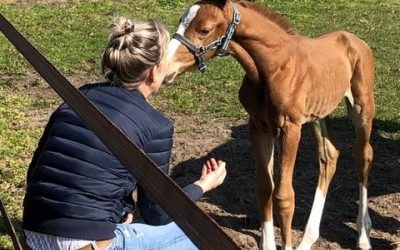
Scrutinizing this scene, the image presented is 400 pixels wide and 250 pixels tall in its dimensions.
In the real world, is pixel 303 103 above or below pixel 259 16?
below

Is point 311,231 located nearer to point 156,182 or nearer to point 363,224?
point 363,224

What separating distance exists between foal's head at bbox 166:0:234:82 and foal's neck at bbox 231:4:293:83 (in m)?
0.14

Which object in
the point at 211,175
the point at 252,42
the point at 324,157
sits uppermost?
the point at 252,42

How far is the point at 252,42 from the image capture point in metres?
3.98

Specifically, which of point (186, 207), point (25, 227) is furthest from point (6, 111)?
point (186, 207)

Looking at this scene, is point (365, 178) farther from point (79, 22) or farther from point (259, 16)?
point (79, 22)

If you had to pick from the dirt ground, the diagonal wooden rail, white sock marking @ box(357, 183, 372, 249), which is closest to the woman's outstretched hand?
the diagonal wooden rail

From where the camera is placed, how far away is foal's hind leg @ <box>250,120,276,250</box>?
4328 mm

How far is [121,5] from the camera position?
1332 centimetres

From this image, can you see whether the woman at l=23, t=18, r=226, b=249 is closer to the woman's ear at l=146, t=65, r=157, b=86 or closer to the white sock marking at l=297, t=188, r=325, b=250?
the woman's ear at l=146, t=65, r=157, b=86

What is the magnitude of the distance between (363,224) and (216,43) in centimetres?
183

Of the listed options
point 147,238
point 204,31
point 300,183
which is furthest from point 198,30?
point 300,183

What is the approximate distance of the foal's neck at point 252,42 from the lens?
13.0ft

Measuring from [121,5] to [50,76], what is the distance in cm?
1159
